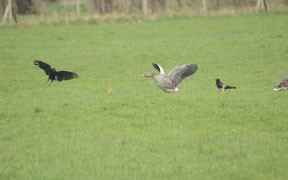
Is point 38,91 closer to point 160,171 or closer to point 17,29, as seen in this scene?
point 160,171

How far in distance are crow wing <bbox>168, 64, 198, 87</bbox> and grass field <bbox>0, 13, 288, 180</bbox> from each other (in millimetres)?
488

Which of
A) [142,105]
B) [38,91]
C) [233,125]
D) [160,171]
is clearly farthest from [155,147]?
[38,91]

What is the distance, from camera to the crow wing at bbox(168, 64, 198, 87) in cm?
1209

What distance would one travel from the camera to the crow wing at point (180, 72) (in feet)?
39.7

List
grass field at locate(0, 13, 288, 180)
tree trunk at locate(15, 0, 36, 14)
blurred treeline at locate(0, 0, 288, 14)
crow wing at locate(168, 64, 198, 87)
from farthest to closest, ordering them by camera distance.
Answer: tree trunk at locate(15, 0, 36, 14), blurred treeline at locate(0, 0, 288, 14), crow wing at locate(168, 64, 198, 87), grass field at locate(0, 13, 288, 180)

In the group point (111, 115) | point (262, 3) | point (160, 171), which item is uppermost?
point (160, 171)

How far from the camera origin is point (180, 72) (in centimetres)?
1223

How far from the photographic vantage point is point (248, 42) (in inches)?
907

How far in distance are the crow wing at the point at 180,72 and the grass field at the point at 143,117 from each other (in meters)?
0.49

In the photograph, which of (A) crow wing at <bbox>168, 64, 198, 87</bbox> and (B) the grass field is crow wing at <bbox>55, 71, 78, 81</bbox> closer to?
(B) the grass field

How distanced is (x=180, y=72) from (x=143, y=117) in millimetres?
2336

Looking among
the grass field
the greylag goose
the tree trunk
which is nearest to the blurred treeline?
the tree trunk

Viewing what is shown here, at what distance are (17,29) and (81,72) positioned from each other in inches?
548

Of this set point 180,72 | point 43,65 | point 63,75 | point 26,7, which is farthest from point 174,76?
point 26,7
